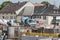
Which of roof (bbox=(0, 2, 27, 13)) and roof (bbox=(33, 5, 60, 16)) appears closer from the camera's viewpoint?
roof (bbox=(33, 5, 60, 16))

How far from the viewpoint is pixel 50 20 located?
48781 mm

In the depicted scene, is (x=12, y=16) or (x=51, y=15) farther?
(x=12, y=16)

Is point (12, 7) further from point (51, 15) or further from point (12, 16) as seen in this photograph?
point (51, 15)

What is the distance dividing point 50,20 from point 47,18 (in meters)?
1.46

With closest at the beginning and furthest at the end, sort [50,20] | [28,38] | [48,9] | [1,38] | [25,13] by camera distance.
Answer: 1. [28,38]
2. [1,38]
3. [50,20]
4. [48,9]
5. [25,13]

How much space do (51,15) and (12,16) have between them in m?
8.93

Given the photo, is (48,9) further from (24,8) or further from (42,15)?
(24,8)

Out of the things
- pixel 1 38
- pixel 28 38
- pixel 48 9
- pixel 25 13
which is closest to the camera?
pixel 28 38

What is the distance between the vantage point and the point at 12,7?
5784cm

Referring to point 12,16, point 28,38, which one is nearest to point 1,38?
point 28,38

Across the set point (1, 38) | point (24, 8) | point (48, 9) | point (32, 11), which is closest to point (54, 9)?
point (48, 9)

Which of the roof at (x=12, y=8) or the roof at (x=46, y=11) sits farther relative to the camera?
the roof at (x=12, y=8)

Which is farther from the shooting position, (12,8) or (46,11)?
(12,8)

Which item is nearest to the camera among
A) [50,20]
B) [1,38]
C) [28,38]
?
[28,38]
